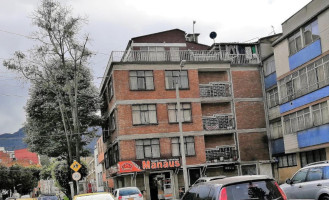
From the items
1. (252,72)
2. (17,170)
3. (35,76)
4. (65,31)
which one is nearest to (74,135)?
(35,76)

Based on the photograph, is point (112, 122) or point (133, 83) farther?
point (112, 122)

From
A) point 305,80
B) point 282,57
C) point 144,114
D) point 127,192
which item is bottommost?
point 127,192

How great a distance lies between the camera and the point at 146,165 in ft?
115

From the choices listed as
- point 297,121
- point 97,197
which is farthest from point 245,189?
point 297,121

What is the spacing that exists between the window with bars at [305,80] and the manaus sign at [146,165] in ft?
32.1

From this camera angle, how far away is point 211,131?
38312 mm

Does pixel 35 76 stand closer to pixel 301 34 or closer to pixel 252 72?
pixel 252 72

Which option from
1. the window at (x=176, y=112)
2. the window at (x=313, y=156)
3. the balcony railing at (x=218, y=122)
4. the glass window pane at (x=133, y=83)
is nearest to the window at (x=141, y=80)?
the glass window pane at (x=133, y=83)

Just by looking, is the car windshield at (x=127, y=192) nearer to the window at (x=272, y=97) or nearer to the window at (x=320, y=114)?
the window at (x=320, y=114)

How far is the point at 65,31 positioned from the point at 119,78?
5.66m

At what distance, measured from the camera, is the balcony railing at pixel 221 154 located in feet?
124

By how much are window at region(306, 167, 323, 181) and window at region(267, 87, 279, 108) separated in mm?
24569

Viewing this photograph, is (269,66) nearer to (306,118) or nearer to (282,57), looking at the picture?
(282,57)

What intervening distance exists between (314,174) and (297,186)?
2.88 feet
